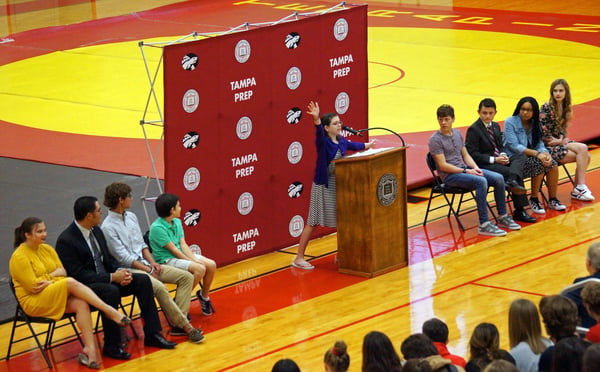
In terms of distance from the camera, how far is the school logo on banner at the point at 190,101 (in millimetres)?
11109

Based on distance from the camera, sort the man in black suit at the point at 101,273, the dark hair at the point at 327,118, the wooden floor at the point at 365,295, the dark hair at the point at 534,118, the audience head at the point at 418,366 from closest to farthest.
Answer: the audience head at the point at 418,366 → the man in black suit at the point at 101,273 → the wooden floor at the point at 365,295 → the dark hair at the point at 327,118 → the dark hair at the point at 534,118

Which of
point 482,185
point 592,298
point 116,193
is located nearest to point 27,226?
point 116,193

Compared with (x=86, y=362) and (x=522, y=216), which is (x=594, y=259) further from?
(x=522, y=216)

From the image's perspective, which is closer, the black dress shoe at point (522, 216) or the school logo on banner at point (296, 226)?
the school logo on banner at point (296, 226)

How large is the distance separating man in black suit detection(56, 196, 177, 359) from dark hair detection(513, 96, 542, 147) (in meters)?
5.34

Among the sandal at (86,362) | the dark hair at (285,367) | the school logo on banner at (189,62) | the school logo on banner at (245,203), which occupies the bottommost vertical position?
the sandal at (86,362)

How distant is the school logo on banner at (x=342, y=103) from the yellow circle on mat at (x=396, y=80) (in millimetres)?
4246

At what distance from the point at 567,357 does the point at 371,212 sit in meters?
4.92

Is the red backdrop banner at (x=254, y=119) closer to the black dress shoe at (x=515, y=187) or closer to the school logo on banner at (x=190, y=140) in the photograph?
the school logo on banner at (x=190, y=140)

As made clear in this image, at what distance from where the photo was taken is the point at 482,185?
12297mm

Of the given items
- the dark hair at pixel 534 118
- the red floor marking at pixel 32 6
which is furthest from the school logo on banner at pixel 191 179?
the red floor marking at pixel 32 6

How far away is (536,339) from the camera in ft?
23.2

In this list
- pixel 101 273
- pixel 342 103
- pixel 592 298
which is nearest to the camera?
pixel 592 298

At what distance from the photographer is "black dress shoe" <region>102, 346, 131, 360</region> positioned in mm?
9438
